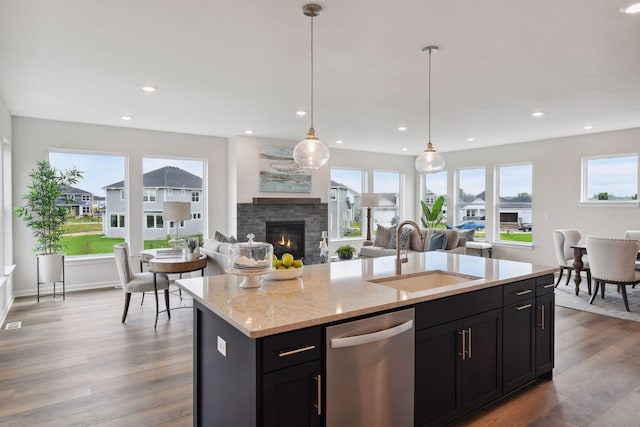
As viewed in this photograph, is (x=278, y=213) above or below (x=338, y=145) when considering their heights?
below

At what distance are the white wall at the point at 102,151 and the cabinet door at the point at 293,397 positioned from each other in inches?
219

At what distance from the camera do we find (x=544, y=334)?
291 cm

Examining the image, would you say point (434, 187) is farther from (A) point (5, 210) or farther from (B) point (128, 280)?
(A) point (5, 210)

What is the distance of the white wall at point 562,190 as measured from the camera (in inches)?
253

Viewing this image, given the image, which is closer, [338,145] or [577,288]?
[577,288]

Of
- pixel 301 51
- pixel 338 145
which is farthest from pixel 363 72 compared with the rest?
pixel 338 145

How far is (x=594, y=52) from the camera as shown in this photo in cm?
312

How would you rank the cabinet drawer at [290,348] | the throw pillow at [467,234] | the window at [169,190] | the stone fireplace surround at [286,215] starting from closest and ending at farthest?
1. the cabinet drawer at [290,348]
2. the window at [169,190]
3. the stone fireplace surround at [286,215]
4. the throw pillow at [467,234]

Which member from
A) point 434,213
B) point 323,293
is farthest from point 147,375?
point 434,213

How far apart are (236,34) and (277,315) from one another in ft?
7.03

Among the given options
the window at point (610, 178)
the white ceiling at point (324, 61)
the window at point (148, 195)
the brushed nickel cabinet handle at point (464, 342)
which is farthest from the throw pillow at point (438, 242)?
the window at point (148, 195)

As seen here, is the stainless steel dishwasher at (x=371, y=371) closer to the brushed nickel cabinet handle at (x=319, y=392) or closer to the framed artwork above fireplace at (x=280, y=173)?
the brushed nickel cabinet handle at (x=319, y=392)

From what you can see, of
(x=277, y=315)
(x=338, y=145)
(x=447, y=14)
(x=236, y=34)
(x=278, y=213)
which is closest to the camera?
(x=277, y=315)

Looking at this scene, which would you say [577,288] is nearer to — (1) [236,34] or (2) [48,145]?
(1) [236,34]
